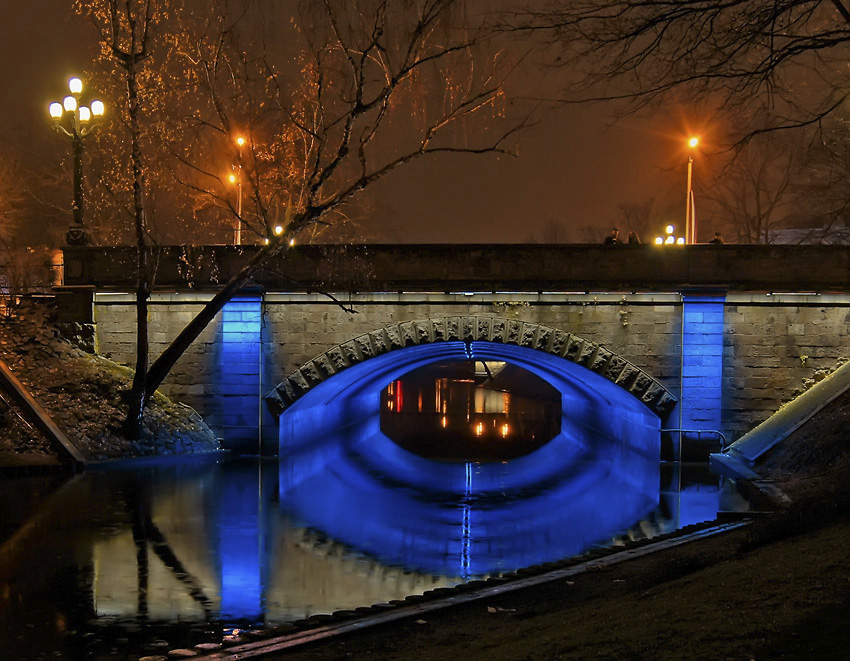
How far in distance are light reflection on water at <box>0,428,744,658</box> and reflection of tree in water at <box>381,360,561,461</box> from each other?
15.0 ft

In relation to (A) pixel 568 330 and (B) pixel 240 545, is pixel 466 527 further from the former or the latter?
(A) pixel 568 330

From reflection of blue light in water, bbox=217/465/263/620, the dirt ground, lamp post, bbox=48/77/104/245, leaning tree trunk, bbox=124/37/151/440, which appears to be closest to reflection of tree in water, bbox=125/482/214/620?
reflection of blue light in water, bbox=217/465/263/620

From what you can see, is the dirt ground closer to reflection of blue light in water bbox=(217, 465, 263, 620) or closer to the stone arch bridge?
reflection of blue light in water bbox=(217, 465, 263, 620)

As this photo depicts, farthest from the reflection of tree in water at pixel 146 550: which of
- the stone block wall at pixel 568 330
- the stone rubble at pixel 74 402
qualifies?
the stone block wall at pixel 568 330

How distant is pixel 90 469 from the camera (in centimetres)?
2048

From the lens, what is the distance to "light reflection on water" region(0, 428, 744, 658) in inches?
426

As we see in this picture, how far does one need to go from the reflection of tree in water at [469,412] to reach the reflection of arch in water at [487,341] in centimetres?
559

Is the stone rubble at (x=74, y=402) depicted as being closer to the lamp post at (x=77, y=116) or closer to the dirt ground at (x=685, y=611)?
the lamp post at (x=77, y=116)

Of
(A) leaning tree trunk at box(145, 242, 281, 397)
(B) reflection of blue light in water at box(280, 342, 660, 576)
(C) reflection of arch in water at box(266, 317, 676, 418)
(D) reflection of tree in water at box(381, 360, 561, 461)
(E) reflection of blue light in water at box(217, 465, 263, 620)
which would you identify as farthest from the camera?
(D) reflection of tree in water at box(381, 360, 561, 461)

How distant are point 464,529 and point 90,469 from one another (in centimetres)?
869

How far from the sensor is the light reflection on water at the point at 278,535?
35.5 ft

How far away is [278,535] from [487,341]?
9085 mm

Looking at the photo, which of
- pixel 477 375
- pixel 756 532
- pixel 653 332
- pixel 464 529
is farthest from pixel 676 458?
pixel 477 375

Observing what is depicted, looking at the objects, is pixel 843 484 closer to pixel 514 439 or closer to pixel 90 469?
pixel 90 469
